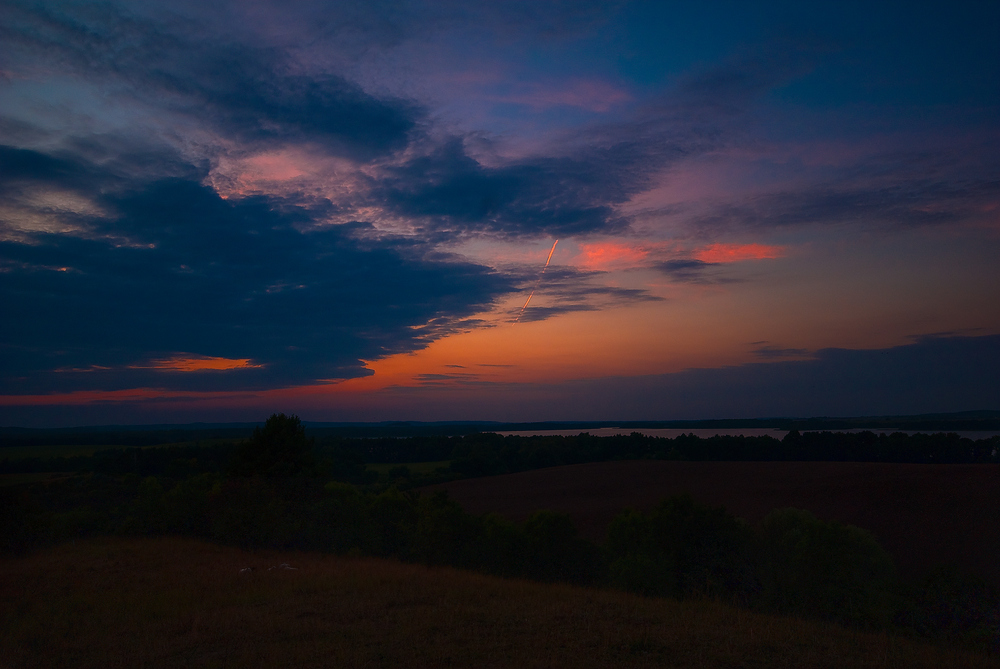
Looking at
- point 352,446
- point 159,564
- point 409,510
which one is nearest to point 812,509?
point 409,510

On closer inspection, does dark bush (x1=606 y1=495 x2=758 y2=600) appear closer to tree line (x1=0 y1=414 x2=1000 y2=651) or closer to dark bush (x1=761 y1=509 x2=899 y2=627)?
tree line (x1=0 y1=414 x2=1000 y2=651)

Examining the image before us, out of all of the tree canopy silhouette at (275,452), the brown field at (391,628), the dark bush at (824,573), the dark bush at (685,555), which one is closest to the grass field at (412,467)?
the tree canopy silhouette at (275,452)

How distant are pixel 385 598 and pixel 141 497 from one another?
68.7 feet

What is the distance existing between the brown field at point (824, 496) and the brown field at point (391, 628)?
69.3ft

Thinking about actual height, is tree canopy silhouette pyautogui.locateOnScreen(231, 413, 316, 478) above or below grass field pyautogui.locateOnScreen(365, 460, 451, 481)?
above

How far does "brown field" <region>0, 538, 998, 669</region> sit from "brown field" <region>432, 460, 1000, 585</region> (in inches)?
832

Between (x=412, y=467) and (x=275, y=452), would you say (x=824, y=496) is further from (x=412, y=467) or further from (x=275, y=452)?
(x=412, y=467)

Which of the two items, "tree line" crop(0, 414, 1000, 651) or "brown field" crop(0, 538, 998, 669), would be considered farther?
"tree line" crop(0, 414, 1000, 651)

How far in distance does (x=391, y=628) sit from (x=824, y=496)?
44261mm

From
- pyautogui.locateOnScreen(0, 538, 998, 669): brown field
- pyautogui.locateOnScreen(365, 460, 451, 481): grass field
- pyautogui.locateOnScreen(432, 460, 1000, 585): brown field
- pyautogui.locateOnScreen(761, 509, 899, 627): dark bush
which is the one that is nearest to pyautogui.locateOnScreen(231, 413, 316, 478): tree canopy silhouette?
pyautogui.locateOnScreen(432, 460, 1000, 585): brown field

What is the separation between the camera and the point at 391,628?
9.15 meters

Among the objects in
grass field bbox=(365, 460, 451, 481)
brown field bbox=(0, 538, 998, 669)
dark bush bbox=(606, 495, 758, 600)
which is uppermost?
brown field bbox=(0, 538, 998, 669)

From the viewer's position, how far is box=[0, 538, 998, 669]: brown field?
25.0 ft

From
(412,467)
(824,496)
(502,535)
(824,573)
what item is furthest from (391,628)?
(412,467)
